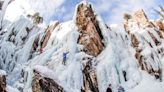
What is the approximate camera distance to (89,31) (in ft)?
308

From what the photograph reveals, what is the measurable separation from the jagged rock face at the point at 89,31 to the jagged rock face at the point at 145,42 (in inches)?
319

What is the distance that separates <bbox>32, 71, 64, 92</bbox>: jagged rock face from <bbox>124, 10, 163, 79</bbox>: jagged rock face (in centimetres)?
7152

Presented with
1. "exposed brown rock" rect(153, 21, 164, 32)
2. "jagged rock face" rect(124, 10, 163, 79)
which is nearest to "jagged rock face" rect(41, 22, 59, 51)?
"jagged rock face" rect(124, 10, 163, 79)

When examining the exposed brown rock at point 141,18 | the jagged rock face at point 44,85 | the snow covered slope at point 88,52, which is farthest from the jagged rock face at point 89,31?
the jagged rock face at point 44,85

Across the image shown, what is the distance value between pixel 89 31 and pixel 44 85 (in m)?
78.2

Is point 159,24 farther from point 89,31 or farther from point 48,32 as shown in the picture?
point 48,32

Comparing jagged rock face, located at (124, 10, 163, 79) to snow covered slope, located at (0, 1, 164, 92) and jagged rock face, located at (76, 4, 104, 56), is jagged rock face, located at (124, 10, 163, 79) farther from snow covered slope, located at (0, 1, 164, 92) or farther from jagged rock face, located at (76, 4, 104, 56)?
jagged rock face, located at (76, 4, 104, 56)

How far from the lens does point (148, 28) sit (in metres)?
98.4

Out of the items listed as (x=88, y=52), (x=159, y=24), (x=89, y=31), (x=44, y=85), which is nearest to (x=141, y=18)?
(x=159, y=24)

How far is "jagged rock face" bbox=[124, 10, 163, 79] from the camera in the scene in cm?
8775

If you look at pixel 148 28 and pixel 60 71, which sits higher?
pixel 148 28

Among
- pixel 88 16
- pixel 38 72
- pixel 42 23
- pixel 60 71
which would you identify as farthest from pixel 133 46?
pixel 38 72

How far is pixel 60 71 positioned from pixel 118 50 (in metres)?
14.2

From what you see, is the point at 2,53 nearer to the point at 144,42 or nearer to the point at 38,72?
the point at 144,42
